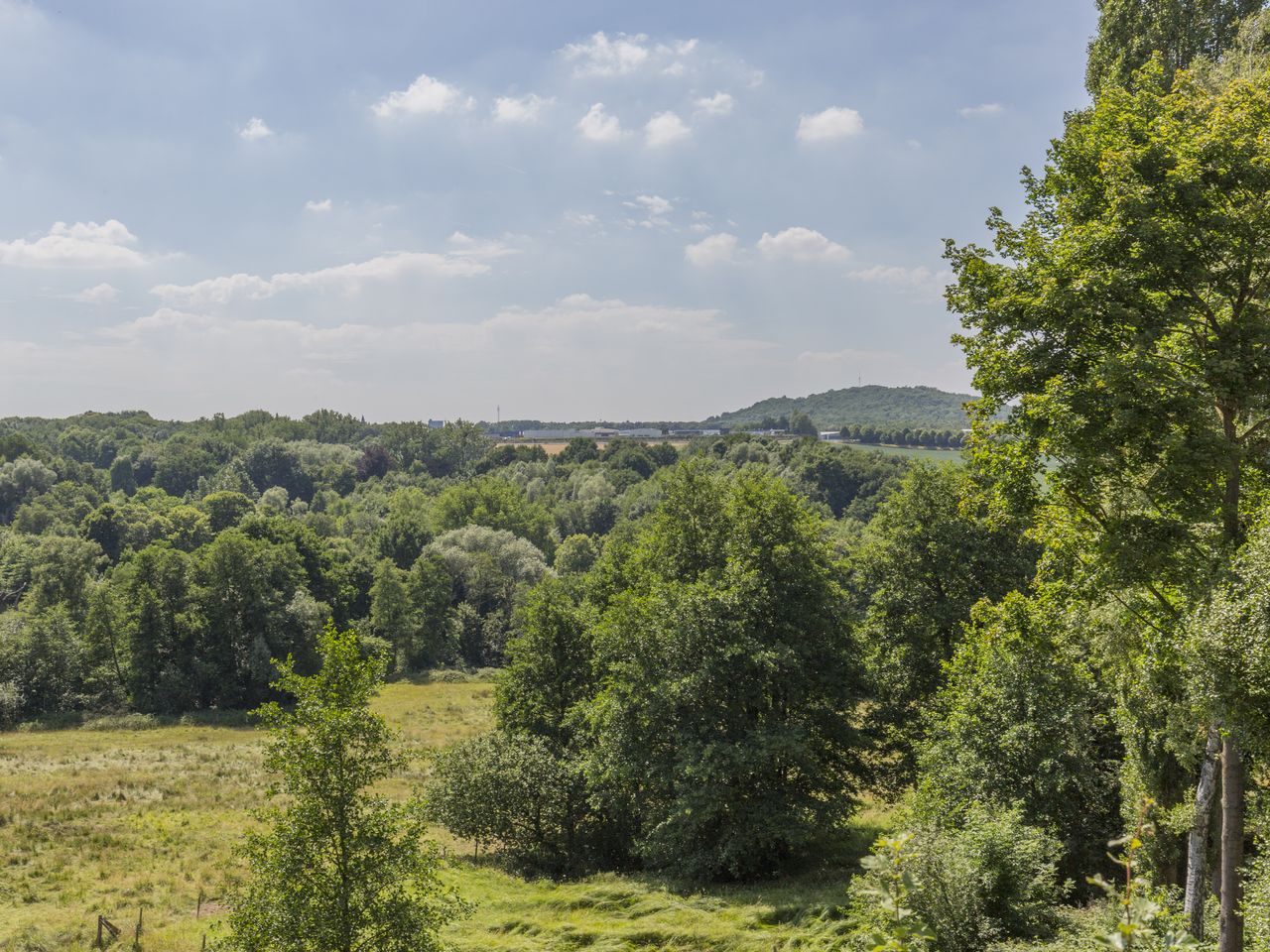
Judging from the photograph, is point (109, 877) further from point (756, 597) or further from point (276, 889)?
point (756, 597)

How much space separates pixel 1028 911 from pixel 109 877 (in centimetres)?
2991

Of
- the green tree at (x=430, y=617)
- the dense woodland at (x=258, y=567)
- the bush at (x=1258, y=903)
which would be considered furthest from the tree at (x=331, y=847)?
the green tree at (x=430, y=617)

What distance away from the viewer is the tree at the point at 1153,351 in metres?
12.0

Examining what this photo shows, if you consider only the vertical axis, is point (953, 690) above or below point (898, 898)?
below

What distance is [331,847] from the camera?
1404 centimetres

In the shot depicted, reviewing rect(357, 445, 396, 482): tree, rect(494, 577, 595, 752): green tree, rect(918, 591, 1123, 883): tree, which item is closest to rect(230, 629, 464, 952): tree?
rect(918, 591, 1123, 883): tree

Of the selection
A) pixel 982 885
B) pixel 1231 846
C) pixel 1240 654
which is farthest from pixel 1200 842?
pixel 1240 654

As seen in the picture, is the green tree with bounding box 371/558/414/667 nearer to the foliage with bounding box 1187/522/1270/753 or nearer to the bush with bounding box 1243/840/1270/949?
the bush with bounding box 1243/840/1270/949

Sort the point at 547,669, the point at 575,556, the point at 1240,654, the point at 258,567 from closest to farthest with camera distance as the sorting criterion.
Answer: the point at 1240,654, the point at 547,669, the point at 258,567, the point at 575,556

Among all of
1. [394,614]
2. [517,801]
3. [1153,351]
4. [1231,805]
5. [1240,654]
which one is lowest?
[394,614]

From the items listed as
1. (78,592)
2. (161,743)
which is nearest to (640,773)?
(161,743)

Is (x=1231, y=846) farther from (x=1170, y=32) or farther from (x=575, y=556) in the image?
(x=575, y=556)

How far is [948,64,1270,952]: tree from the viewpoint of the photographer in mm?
12000

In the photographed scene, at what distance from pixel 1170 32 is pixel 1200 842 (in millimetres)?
26979
